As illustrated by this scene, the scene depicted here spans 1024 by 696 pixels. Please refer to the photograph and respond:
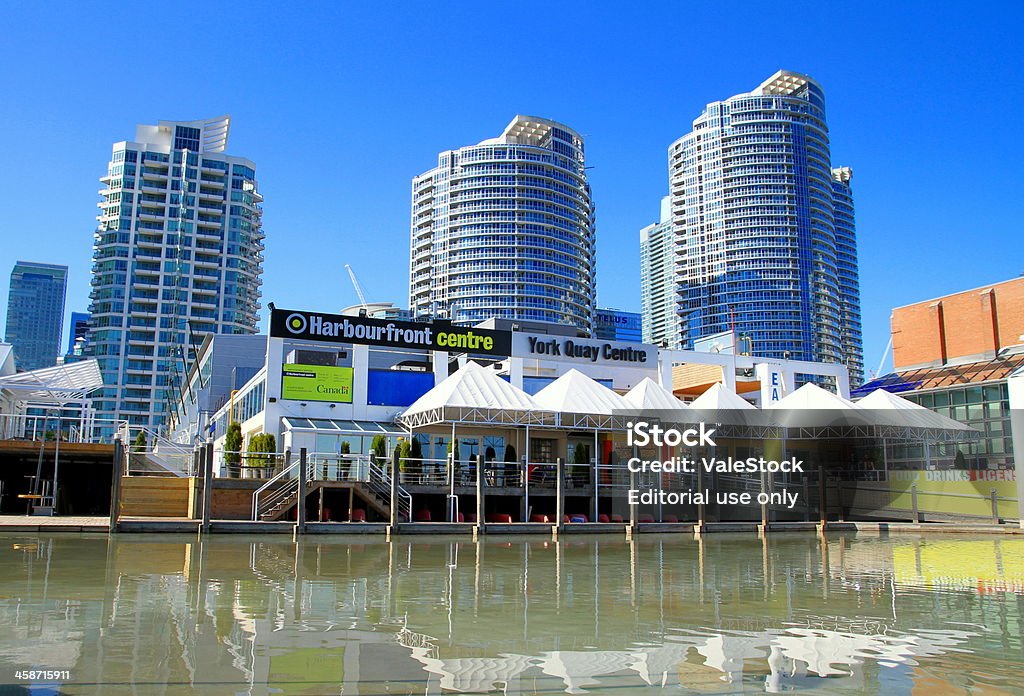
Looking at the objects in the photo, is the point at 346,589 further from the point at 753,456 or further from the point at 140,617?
the point at 753,456

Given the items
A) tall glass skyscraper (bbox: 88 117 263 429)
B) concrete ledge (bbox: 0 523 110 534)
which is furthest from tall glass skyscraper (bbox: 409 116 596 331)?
concrete ledge (bbox: 0 523 110 534)

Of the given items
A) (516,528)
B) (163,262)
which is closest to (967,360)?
(516,528)

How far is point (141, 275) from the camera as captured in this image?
128m

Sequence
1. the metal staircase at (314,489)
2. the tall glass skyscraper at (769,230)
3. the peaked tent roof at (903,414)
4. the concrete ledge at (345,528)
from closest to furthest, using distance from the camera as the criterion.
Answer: the concrete ledge at (345,528), the metal staircase at (314,489), the peaked tent roof at (903,414), the tall glass skyscraper at (769,230)

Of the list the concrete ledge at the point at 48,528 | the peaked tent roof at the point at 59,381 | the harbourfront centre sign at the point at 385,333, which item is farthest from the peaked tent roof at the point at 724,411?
the peaked tent roof at the point at 59,381

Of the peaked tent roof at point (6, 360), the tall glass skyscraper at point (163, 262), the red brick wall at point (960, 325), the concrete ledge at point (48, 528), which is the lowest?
the concrete ledge at point (48, 528)

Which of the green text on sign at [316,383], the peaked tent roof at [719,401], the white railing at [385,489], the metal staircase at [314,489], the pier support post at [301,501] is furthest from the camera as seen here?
the peaked tent roof at [719,401]

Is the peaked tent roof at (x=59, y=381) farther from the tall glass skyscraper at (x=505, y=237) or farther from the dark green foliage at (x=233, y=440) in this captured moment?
the tall glass skyscraper at (x=505, y=237)

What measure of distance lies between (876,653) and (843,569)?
1026 centimetres

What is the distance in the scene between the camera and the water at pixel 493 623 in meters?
8.15

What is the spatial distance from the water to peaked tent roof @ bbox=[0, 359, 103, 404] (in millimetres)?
18276

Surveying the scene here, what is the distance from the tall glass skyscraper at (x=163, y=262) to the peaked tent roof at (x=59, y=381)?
8082 cm

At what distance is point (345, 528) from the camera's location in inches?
1021

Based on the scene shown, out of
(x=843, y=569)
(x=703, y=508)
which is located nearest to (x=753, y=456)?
(x=703, y=508)
